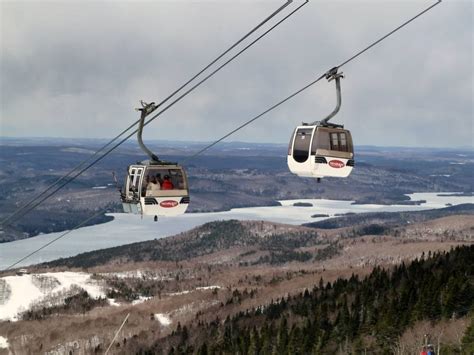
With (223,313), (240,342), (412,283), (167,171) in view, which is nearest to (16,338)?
(223,313)

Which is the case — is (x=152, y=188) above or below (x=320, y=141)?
below

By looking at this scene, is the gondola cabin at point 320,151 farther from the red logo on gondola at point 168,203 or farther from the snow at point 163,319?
the snow at point 163,319

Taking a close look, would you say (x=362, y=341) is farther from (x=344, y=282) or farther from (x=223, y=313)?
(x=223, y=313)

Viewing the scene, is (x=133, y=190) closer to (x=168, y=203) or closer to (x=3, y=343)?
(x=168, y=203)

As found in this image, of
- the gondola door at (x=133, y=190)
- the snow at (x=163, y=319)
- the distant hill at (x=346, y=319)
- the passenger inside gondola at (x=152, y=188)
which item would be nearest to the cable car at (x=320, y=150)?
the passenger inside gondola at (x=152, y=188)

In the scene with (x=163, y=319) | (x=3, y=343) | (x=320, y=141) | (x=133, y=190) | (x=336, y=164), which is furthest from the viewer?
(x=163, y=319)

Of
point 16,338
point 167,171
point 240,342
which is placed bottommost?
point 16,338

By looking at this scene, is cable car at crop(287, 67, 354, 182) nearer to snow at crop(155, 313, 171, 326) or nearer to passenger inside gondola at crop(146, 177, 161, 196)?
passenger inside gondola at crop(146, 177, 161, 196)

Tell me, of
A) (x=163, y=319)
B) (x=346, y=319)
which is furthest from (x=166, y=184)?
(x=163, y=319)
